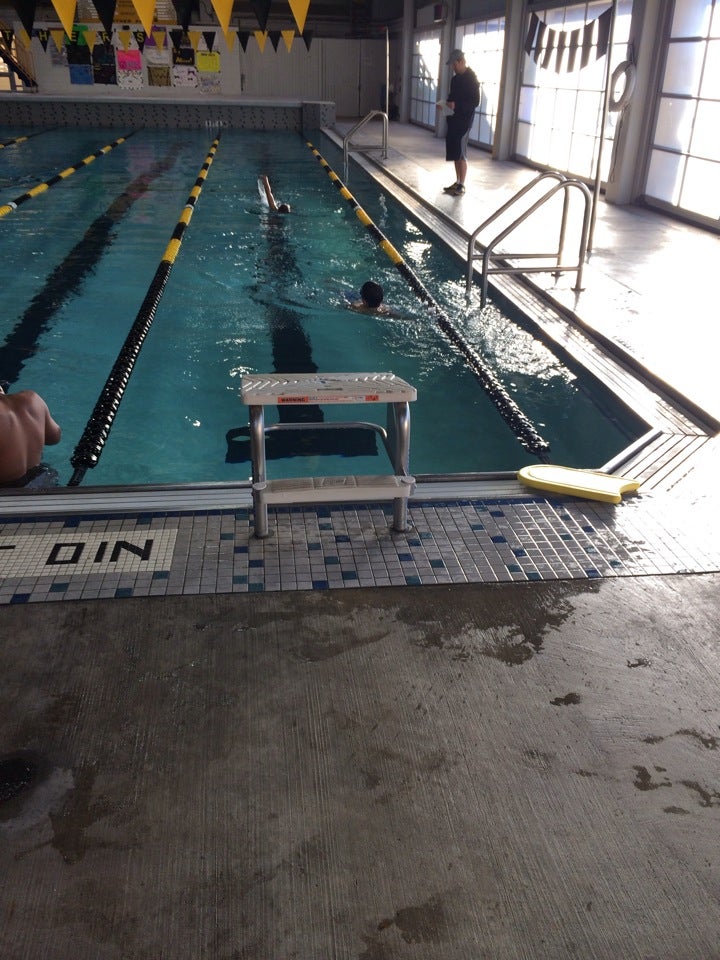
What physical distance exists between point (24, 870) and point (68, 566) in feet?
3.61

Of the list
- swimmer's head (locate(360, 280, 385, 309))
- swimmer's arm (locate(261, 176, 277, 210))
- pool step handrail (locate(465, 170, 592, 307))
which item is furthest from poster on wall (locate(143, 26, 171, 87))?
pool step handrail (locate(465, 170, 592, 307))

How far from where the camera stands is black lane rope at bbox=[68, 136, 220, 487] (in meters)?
4.04

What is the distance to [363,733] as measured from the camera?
184 centimetres

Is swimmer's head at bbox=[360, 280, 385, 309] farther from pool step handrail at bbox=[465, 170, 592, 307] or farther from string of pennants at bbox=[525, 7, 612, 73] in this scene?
string of pennants at bbox=[525, 7, 612, 73]

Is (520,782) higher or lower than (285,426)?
lower

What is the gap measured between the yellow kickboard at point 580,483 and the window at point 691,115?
22.6 feet

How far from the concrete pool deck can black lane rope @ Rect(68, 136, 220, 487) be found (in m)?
1.39

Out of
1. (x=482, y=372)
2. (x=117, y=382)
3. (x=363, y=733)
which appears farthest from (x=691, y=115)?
(x=363, y=733)

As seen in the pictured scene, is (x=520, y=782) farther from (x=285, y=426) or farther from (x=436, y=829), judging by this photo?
(x=285, y=426)

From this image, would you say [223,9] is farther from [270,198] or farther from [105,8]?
[270,198]

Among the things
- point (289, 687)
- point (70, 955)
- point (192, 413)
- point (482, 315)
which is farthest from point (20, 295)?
point (70, 955)

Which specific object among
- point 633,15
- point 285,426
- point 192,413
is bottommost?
point 192,413

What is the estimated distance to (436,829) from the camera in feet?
5.25

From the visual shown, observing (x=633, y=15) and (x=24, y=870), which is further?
(x=633, y=15)
